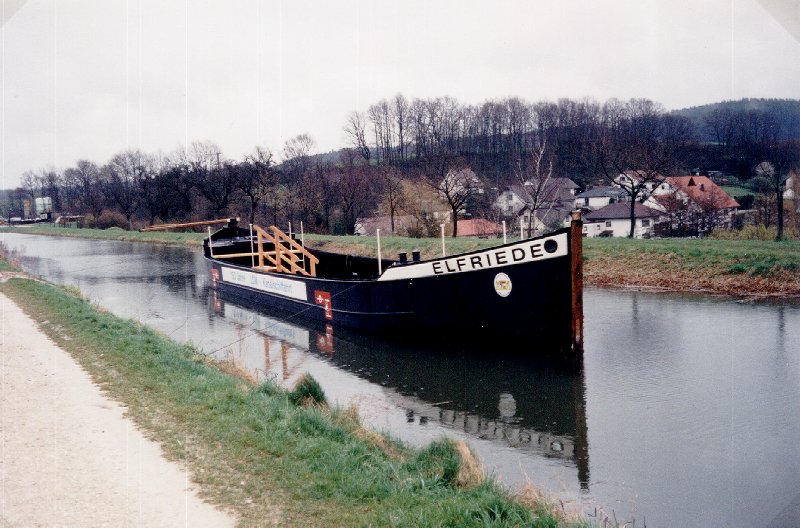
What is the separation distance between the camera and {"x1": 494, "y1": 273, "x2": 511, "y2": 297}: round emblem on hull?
11.7m

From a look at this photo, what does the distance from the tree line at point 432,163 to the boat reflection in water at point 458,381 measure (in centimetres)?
1907

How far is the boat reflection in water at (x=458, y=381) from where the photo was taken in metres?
8.49

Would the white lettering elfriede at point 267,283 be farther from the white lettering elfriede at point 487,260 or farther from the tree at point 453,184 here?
the tree at point 453,184

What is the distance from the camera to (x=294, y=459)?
580 centimetres

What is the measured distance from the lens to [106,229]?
61000 mm

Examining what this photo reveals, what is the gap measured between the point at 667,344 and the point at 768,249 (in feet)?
27.8

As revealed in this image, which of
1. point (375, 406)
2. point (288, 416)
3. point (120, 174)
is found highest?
point (120, 174)

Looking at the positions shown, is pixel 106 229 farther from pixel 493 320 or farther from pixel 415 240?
pixel 493 320

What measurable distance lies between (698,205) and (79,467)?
3751 centimetres

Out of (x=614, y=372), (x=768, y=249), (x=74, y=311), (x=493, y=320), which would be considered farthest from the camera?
(x=768, y=249)

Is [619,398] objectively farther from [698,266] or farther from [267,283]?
[267,283]

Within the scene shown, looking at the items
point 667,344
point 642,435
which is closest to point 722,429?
point 642,435

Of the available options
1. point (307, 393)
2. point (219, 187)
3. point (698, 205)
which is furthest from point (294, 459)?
point (219, 187)

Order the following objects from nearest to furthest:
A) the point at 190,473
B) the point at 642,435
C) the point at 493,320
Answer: the point at 190,473
the point at 642,435
the point at 493,320
